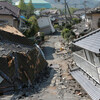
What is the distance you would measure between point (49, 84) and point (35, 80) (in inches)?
36.5

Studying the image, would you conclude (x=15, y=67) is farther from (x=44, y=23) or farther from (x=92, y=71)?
(x=44, y=23)

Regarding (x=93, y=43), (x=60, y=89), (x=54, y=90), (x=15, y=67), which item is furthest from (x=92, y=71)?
(x=15, y=67)

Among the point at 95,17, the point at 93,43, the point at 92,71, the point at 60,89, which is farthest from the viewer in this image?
the point at 95,17

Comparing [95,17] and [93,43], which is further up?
[95,17]

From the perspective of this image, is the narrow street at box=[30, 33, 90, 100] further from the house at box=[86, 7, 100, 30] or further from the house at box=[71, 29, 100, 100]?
the house at box=[86, 7, 100, 30]

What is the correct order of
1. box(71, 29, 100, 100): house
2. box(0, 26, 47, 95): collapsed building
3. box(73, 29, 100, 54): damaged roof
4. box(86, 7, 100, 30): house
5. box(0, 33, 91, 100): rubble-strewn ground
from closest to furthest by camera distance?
1. box(71, 29, 100, 100): house
2. box(73, 29, 100, 54): damaged roof
3. box(0, 33, 91, 100): rubble-strewn ground
4. box(0, 26, 47, 95): collapsed building
5. box(86, 7, 100, 30): house

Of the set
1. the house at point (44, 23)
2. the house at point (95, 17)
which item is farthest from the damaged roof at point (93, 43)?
the house at point (44, 23)

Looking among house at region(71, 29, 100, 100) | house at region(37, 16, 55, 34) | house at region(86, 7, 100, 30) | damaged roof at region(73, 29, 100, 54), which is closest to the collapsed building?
house at region(71, 29, 100, 100)

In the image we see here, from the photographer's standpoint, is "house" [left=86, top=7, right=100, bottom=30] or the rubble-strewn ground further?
"house" [left=86, top=7, right=100, bottom=30]

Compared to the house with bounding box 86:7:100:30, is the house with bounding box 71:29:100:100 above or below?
below

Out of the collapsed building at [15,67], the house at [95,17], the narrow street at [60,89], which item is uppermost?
the house at [95,17]

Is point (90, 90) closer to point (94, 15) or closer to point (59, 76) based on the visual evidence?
point (59, 76)

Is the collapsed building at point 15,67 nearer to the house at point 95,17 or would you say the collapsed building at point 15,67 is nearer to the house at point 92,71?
the house at point 92,71

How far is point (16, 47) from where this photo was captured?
13648 mm
